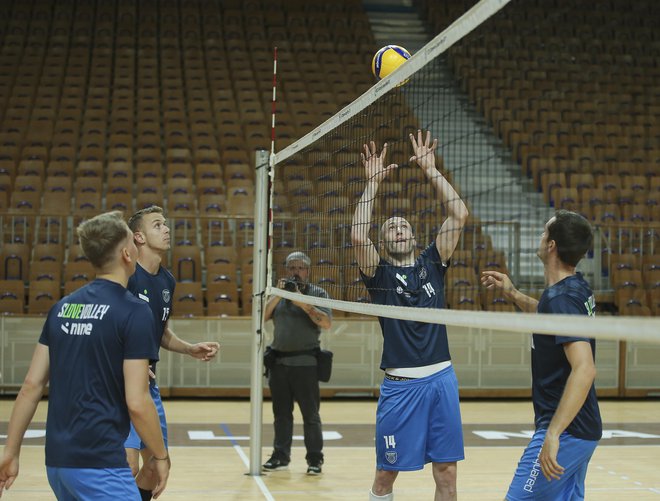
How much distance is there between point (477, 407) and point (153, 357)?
966 cm

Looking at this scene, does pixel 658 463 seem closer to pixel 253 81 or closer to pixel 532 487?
pixel 532 487

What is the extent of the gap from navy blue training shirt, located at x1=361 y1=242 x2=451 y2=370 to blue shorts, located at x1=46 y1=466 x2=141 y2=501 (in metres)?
2.09

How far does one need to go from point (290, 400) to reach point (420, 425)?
328 centimetres

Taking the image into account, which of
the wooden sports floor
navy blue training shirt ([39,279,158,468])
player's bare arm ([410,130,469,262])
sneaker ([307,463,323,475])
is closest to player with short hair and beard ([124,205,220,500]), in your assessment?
player's bare arm ([410,130,469,262])

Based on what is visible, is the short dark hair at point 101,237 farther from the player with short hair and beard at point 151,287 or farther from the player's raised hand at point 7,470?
the player with short hair and beard at point 151,287

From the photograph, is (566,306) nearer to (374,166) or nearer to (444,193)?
(444,193)

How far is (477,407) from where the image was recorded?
501 inches

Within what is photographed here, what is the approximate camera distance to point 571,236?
399 cm

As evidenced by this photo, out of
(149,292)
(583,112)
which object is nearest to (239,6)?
(583,112)

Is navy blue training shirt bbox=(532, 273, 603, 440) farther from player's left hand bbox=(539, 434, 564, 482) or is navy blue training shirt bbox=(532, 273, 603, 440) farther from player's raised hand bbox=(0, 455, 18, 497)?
player's raised hand bbox=(0, 455, 18, 497)

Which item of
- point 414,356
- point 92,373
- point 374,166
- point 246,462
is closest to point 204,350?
point 414,356

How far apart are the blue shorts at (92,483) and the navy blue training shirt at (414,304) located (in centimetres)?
209

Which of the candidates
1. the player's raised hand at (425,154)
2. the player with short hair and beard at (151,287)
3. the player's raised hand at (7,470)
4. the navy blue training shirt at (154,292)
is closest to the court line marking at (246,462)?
the player with short hair and beard at (151,287)

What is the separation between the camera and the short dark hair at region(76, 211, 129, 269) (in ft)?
11.8
